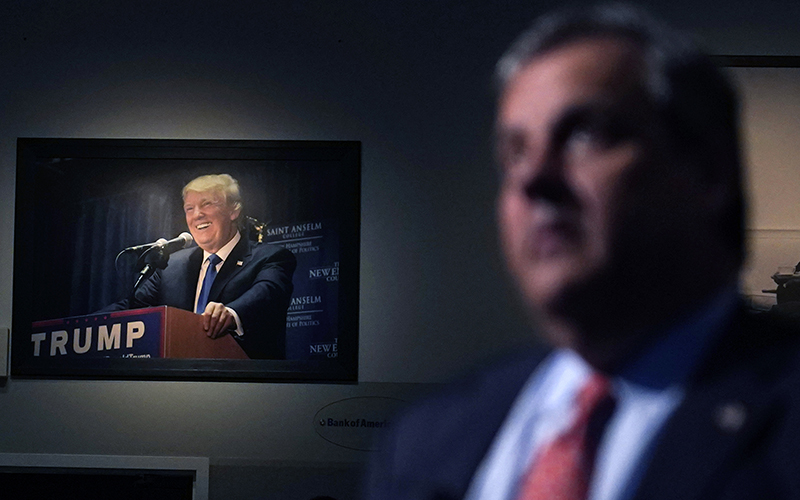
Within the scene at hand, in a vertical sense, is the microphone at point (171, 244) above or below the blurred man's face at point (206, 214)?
below

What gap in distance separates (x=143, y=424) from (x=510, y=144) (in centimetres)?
173

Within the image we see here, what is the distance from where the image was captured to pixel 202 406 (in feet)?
5.78

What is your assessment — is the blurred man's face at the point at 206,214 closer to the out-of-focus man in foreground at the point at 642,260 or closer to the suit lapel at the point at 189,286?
the suit lapel at the point at 189,286

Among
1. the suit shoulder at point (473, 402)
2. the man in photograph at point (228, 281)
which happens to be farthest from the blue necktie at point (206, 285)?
the suit shoulder at point (473, 402)

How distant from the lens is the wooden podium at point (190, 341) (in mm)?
1753

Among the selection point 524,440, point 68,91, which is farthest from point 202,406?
point 524,440

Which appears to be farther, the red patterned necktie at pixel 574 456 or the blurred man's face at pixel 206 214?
the blurred man's face at pixel 206 214

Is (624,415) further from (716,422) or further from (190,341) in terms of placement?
(190,341)

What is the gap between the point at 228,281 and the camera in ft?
5.77

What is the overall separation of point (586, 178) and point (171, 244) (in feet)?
5.56

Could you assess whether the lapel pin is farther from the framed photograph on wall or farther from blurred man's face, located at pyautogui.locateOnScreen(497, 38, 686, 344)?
the framed photograph on wall

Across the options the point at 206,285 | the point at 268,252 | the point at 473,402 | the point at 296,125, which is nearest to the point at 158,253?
the point at 206,285

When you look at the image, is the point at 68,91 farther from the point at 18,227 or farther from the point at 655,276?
the point at 655,276

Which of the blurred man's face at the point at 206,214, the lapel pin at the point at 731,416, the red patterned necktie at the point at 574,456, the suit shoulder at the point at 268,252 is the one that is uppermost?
the blurred man's face at the point at 206,214
